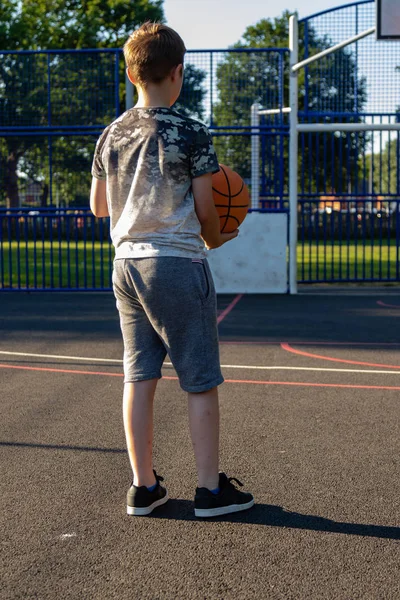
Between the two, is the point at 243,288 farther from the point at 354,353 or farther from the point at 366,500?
the point at 366,500

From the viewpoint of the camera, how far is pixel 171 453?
513 centimetres

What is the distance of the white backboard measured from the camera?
1434 centimetres

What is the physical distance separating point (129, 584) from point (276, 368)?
4815 millimetres

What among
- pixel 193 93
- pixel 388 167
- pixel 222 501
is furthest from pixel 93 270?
pixel 222 501

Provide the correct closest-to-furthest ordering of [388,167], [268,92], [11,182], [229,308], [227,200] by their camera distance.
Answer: [227,200], [229,308], [268,92], [11,182], [388,167]

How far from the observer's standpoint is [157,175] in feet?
12.9

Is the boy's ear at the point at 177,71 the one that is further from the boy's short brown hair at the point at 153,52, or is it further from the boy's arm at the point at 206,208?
the boy's arm at the point at 206,208

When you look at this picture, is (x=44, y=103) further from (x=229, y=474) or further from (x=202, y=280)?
(x=202, y=280)

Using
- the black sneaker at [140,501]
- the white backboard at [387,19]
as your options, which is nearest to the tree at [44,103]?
the white backboard at [387,19]

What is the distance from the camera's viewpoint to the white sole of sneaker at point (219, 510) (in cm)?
408

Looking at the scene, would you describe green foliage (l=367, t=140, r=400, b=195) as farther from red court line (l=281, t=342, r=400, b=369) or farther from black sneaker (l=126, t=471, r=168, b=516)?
black sneaker (l=126, t=471, r=168, b=516)

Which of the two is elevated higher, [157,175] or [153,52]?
[153,52]

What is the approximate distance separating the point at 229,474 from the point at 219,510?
626 millimetres

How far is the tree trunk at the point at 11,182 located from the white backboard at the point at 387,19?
6365mm
